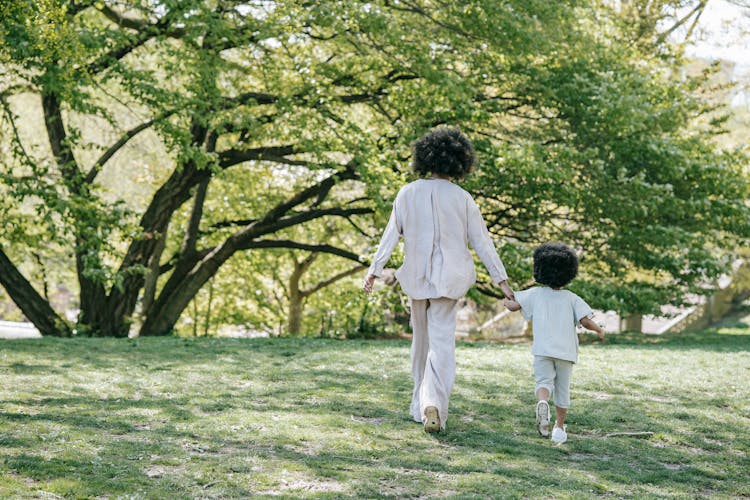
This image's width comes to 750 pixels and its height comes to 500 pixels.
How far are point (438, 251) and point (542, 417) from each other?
1.42m

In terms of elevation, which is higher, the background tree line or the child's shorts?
the background tree line

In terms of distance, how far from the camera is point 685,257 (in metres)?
17.6

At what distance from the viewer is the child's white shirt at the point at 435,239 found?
6.27 m

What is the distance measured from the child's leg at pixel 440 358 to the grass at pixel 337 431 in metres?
0.26

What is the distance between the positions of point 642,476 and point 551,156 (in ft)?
40.1

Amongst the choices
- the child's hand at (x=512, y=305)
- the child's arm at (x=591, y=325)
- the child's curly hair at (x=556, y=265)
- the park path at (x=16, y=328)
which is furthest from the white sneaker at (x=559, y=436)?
the park path at (x=16, y=328)

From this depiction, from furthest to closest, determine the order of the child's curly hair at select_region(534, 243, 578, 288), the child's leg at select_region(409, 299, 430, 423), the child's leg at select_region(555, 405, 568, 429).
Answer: the child's leg at select_region(409, 299, 430, 423) → the child's curly hair at select_region(534, 243, 578, 288) → the child's leg at select_region(555, 405, 568, 429)

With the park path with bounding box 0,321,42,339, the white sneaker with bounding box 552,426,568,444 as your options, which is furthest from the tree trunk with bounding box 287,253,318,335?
the white sneaker with bounding box 552,426,568,444

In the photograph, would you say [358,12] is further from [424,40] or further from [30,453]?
[30,453]

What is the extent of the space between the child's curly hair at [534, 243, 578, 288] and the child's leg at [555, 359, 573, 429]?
0.59 meters

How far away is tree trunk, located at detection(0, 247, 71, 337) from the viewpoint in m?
17.1

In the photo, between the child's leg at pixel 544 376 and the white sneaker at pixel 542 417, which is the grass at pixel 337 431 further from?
the child's leg at pixel 544 376

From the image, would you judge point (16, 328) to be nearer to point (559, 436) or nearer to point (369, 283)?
point (369, 283)

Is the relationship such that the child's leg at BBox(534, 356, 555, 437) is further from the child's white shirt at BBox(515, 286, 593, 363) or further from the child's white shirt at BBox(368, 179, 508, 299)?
the child's white shirt at BBox(368, 179, 508, 299)
